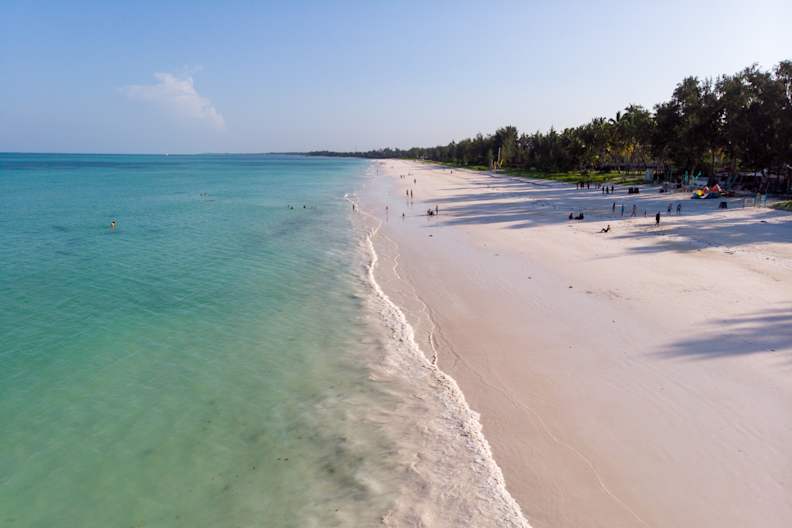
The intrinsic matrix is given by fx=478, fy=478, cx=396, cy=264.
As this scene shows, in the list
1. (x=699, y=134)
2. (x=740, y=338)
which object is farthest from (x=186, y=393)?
(x=699, y=134)

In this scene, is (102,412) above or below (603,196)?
below

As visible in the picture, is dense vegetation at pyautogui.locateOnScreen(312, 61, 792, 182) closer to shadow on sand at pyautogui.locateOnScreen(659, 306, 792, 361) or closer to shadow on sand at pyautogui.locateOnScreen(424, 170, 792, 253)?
shadow on sand at pyautogui.locateOnScreen(424, 170, 792, 253)

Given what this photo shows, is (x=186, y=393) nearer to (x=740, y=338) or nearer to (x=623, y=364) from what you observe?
(x=623, y=364)

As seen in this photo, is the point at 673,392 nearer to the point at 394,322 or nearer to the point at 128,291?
the point at 394,322

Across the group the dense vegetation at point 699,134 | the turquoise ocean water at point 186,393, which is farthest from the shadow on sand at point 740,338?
the dense vegetation at point 699,134

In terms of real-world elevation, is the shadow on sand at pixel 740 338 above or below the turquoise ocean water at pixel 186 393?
above

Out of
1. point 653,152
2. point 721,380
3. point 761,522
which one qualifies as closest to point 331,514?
point 761,522

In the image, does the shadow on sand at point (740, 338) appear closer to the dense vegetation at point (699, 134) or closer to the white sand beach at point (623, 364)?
the white sand beach at point (623, 364)
